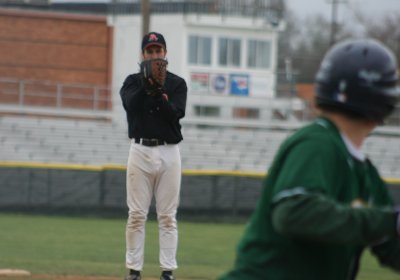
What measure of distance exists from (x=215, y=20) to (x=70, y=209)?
96.9 feet

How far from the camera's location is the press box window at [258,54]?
163ft

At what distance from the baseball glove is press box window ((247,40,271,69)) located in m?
41.8

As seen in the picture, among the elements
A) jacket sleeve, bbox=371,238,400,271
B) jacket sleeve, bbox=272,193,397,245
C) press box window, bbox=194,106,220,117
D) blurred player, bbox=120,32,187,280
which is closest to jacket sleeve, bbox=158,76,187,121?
blurred player, bbox=120,32,187,280

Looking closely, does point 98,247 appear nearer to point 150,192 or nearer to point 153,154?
point 150,192

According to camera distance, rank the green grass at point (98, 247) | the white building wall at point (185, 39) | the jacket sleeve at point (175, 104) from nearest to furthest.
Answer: the jacket sleeve at point (175, 104), the green grass at point (98, 247), the white building wall at point (185, 39)

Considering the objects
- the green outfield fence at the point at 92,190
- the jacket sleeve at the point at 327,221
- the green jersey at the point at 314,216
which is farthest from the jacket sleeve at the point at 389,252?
the green outfield fence at the point at 92,190

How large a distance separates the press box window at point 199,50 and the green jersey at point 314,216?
1786 inches

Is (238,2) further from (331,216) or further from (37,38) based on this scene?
(331,216)

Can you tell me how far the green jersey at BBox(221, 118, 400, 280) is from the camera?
3.12m

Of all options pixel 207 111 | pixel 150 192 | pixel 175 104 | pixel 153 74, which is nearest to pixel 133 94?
pixel 153 74

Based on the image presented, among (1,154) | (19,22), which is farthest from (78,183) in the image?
(19,22)

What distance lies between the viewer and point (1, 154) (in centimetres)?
2980

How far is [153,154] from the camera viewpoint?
8.32 meters

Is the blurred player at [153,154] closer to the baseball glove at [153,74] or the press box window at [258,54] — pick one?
the baseball glove at [153,74]
